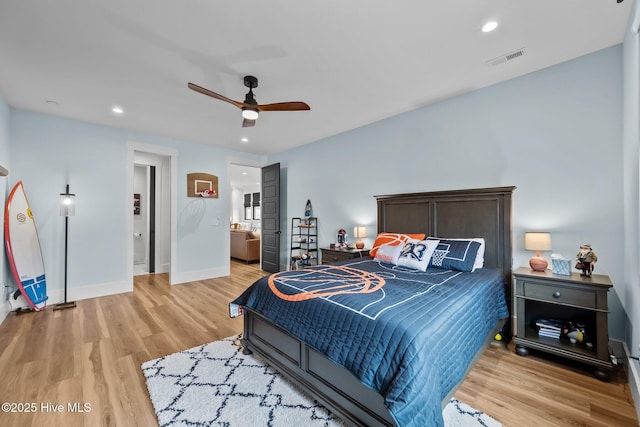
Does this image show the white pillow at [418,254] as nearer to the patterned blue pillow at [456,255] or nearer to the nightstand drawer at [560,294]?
the patterned blue pillow at [456,255]

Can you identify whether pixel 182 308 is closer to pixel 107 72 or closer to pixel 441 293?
pixel 107 72

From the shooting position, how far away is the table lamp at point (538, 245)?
252 centimetres

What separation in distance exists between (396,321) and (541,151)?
8.44ft

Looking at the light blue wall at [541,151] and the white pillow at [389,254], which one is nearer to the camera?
the light blue wall at [541,151]

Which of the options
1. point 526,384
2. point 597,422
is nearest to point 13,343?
point 526,384

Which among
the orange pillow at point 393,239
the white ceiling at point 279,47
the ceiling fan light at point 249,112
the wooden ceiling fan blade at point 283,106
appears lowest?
the orange pillow at point 393,239

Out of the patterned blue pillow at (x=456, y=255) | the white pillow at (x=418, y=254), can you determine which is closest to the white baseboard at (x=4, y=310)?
the white pillow at (x=418, y=254)

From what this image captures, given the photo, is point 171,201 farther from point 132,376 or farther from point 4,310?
→ point 132,376

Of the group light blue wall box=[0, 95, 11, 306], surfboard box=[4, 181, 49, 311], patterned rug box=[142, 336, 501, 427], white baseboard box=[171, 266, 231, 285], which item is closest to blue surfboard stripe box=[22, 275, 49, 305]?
surfboard box=[4, 181, 49, 311]

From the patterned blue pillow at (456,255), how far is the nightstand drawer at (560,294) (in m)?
0.49

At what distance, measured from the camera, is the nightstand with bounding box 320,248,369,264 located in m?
4.02

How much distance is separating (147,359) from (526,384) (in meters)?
3.08

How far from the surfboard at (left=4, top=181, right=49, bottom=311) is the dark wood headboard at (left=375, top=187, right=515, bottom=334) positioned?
478 centimetres

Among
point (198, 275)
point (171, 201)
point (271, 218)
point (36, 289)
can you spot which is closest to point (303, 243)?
point (271, 218)
